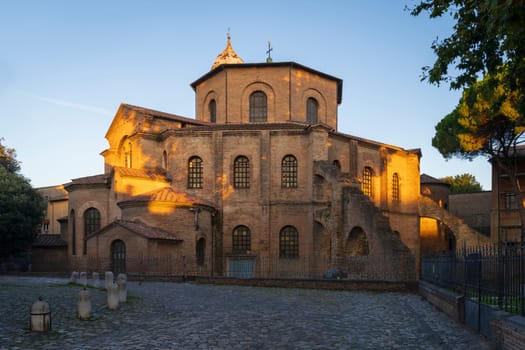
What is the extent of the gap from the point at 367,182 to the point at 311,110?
581cm

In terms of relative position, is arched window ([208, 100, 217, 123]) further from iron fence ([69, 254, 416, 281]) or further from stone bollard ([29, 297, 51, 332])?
stone bollard ([29, 297, 51, 332])

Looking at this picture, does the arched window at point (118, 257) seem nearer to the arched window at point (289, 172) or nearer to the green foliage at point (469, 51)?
the arched window at point (289, 172)

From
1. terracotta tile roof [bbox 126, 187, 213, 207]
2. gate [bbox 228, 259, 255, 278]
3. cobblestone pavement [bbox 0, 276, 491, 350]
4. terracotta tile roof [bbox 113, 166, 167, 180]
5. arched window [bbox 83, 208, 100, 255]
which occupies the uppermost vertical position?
terracotta tile roof [bbox 113, 166, 167, 180]

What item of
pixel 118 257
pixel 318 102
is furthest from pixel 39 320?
pixel 318 102

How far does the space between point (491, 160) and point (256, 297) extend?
847 inches

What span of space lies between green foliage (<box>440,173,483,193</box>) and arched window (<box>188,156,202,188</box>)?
40.5m

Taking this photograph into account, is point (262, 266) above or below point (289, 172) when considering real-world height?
below

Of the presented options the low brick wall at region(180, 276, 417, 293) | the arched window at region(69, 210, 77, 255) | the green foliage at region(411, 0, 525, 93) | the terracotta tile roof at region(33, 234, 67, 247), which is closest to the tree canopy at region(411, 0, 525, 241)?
the green foliage at region(411, 0, 525, 93)

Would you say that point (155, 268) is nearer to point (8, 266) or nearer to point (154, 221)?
point (154, 221)

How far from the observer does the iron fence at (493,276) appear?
317 inches

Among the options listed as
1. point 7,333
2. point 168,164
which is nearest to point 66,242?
point 168,164

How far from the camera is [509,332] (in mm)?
7012

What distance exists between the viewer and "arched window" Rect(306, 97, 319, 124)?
3356 cm

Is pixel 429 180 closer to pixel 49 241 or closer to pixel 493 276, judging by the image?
pixel 49 241
